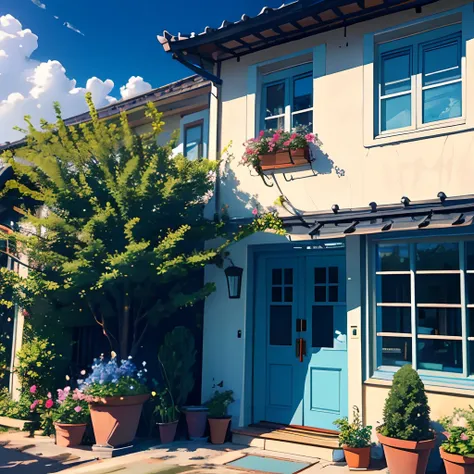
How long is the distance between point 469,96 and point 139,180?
4631 millimetres

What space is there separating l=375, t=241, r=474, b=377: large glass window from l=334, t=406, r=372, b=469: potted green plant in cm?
94

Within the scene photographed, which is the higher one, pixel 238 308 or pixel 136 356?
pixel 238 308

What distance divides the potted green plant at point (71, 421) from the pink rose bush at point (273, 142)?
4.37 m

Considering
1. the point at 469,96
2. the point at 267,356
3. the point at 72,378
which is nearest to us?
the point at 469,96

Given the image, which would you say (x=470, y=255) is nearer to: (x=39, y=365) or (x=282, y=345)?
(x=282, y=345)

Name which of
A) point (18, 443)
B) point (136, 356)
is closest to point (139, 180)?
point (136, 356)

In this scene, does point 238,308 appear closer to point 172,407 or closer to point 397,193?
point 172,407

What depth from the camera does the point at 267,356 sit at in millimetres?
8609

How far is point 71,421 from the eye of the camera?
8055mm

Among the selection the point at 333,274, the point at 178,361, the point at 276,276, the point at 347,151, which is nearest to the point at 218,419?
the point at 178,361

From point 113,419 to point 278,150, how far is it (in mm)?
4515

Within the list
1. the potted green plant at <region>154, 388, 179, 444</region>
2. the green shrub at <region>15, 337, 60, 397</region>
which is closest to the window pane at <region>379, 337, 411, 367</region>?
the potted green plant at <region>154, 388, 179, 444</region>

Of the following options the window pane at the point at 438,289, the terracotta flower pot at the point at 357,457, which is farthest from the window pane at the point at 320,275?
the terracotta flower pot at the point at 357,457

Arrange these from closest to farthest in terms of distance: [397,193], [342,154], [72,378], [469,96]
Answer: [469,96] < [397,193] < [342,154] < [72,378]
